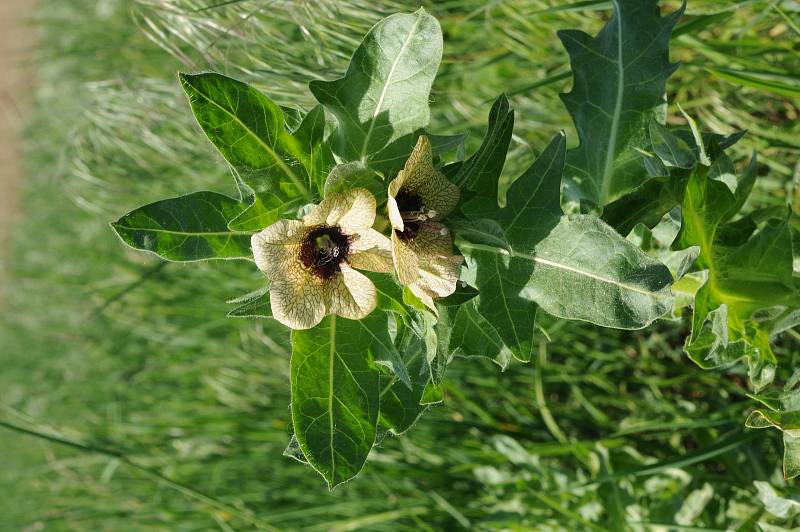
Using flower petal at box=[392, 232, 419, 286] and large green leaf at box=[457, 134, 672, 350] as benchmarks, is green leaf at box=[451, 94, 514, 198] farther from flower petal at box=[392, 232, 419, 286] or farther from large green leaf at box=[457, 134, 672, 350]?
flower petal at box=[392, 232, 419, 286]

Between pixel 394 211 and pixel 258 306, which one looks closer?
pixel 394 211

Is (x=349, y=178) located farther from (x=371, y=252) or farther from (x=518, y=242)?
(x=518, y=242)

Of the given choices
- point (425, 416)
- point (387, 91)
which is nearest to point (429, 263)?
point (387, 91)

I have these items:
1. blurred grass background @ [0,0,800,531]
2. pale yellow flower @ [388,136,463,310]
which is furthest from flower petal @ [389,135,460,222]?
blurred grass background @ [0,0,800,531]

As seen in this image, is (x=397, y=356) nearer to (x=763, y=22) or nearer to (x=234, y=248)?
(x=234, y=248)

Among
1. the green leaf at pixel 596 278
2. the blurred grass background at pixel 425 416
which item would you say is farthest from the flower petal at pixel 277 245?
the blurred grass background at pixel 425 416

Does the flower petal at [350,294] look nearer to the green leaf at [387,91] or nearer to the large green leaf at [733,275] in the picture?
the green leaf at [387,91]
